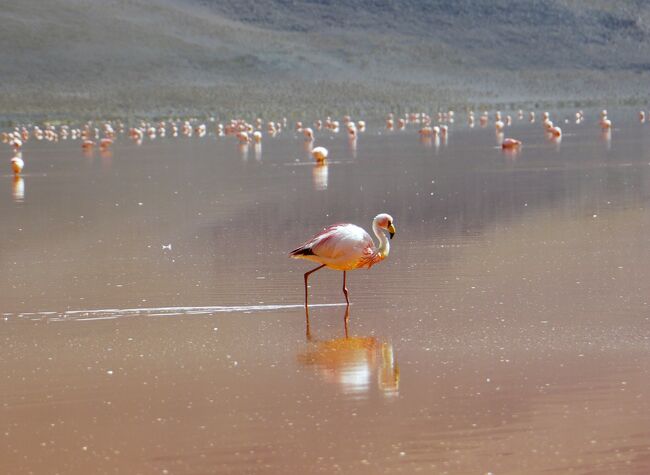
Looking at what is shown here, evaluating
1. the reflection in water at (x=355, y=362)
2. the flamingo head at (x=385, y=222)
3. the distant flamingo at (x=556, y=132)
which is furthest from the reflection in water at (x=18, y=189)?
the distant flamingo at (x=556, y=132)

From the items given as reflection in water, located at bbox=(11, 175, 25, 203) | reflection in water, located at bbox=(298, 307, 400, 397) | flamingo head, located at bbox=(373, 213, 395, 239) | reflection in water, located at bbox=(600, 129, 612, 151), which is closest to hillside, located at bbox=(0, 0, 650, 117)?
reflection in water, located at bbox=(600, 129, 612, 151)

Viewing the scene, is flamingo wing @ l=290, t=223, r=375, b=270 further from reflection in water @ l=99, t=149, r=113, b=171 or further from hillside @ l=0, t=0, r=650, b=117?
hillside @ l=0, t=0, r=650, b=117

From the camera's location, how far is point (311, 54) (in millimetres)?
75750

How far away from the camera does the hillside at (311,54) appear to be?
62562 millimetres

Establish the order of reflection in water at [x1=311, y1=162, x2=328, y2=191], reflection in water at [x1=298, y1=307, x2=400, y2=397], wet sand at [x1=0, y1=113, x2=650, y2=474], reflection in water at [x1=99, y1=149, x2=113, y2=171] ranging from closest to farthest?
wet sand at [x1=0, y1=113, x2=650, y2=474]
reflection in water at [x1=298, y1=307, x2=400, y2=397]
reflection in water at [x1=311, y1=162, x2=328, y2=191]
reflection in water at [x1=99, y1=149, x2=113, y2=171]

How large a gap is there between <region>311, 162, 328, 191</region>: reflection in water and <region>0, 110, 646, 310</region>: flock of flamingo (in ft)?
1.66

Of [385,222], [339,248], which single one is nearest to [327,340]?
[339,248]

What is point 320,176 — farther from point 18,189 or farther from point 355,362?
point 355,362

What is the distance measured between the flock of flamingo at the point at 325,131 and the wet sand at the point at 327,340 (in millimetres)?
357

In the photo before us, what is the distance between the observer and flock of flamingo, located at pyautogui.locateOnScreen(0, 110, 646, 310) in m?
9.12

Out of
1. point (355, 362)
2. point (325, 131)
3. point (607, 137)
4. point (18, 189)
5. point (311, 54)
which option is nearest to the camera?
point (355, 362)

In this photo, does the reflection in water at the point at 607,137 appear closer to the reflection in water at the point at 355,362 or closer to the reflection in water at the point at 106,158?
the reflection in water at the point at 106,158

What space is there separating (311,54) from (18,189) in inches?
2235

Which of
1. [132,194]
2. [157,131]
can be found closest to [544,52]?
[157,131]
